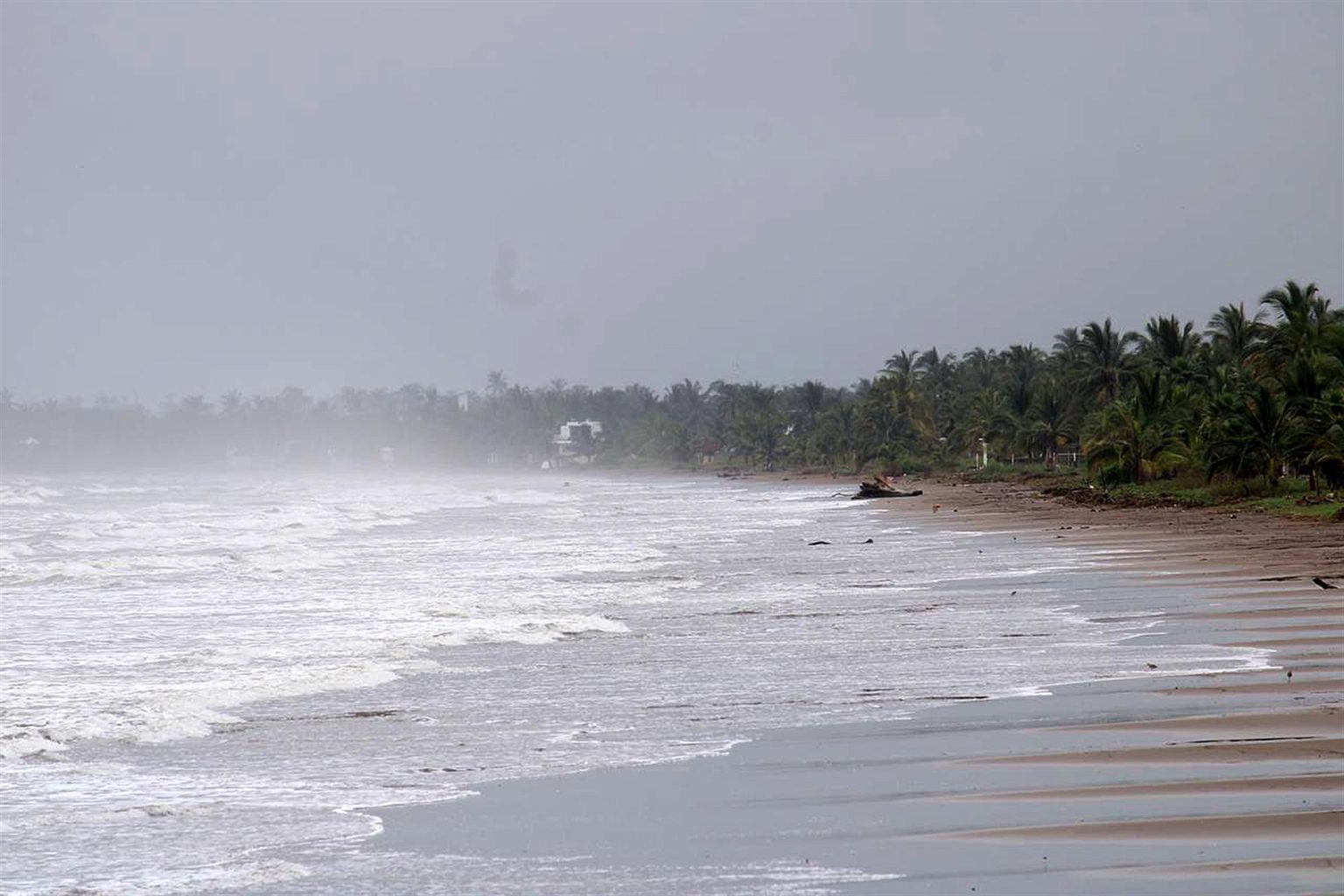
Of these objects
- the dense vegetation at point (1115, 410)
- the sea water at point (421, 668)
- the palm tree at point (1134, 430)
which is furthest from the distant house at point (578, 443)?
the sea water at point (421, 668)

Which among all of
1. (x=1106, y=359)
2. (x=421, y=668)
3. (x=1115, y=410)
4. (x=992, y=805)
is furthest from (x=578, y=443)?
(x=992, y=805)

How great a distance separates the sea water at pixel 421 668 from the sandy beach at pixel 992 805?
413mm

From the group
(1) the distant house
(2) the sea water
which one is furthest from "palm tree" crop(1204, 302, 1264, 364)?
(1) the distant house

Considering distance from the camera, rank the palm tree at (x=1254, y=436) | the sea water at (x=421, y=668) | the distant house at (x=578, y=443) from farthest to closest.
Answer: the distant house at (x=578, y=443), the palm tree at (x=1254, y=436), the sea water at (x=421, y=668)

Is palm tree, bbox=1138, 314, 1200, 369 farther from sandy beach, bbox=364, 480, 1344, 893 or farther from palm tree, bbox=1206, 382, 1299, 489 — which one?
sandy beach, bbox=364, 480, 1344, 893

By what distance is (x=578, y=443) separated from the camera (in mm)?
192500

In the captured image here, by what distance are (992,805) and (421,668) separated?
701 centimetres

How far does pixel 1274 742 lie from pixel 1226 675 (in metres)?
2.77

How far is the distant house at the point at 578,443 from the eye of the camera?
191 m

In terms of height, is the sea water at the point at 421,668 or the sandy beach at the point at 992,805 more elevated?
the sandy beach at the point at 992,805

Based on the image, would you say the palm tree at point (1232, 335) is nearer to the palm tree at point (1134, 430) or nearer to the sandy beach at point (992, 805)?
the palm tree at point (1134, 430)

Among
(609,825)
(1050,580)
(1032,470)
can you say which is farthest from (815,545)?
(1032,470)

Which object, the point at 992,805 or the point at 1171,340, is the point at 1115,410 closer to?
the point at 1171,340

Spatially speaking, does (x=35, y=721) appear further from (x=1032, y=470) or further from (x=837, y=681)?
(x=1032, y=470)
